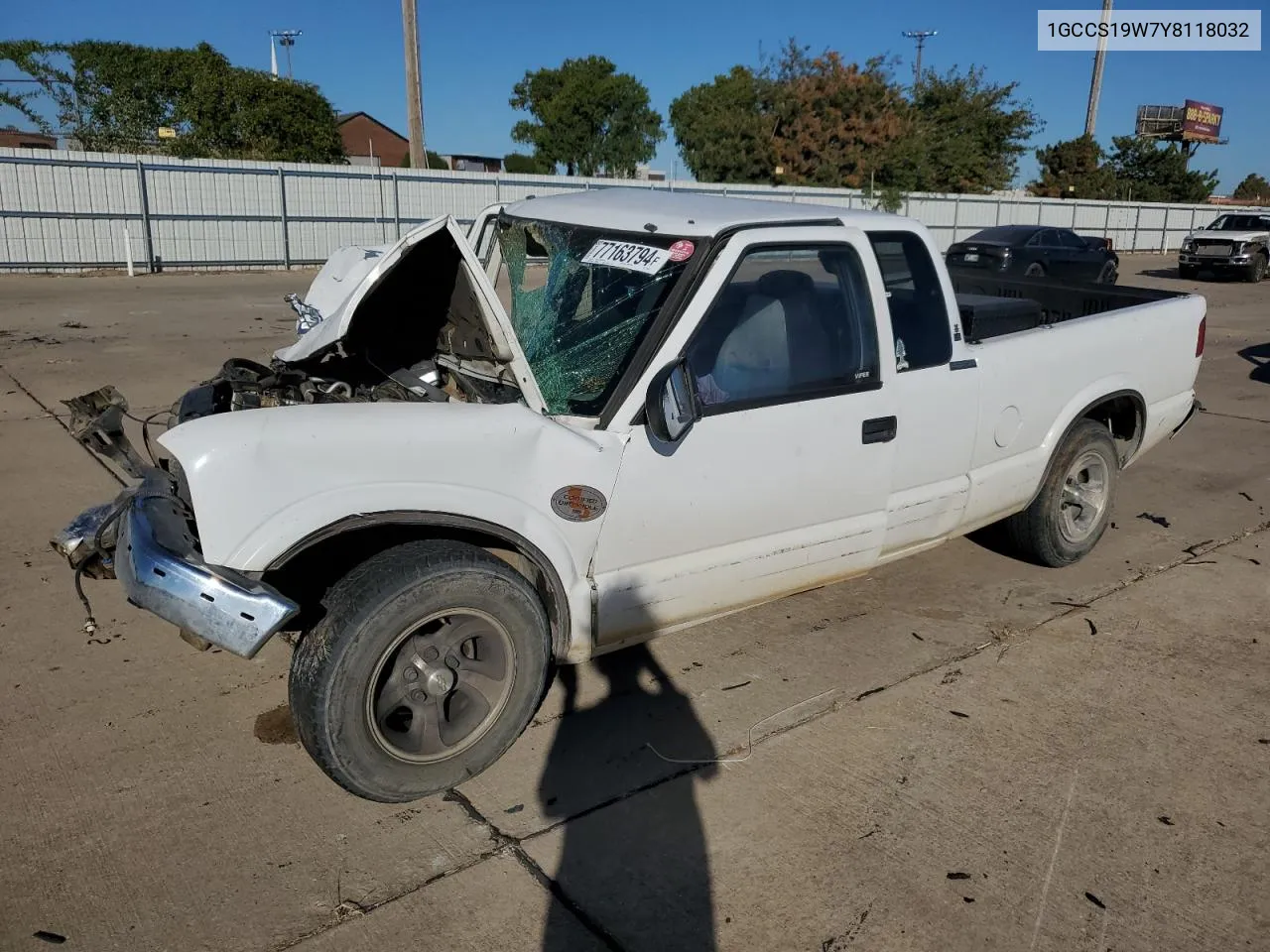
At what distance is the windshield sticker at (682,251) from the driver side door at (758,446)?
4.6 inches

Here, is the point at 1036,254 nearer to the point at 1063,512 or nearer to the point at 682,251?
the point at 1063,512

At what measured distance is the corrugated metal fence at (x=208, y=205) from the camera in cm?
1891

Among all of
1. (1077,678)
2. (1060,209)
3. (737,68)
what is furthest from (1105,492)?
(737,68)

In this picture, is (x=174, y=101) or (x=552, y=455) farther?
(x=174, y=101)

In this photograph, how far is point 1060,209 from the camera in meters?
35.7

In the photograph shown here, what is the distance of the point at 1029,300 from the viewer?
19.0 ft

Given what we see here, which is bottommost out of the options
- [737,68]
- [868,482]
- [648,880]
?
[648,880]

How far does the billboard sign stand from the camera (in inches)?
2345

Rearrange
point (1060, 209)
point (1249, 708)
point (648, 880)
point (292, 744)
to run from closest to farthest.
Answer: point (648, 880) → point (292, 744) → point (1249, 708) → point (1060, 209)

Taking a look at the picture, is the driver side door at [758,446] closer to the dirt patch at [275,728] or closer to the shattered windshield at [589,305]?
the shattered windshield at [589,305]

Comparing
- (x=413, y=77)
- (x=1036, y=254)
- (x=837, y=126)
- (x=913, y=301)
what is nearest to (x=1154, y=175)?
(x=837, y=126)

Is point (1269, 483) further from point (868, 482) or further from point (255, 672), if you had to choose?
point (255, 672)

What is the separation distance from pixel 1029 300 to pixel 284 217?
19.4 m

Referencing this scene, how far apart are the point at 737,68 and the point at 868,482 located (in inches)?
1785
